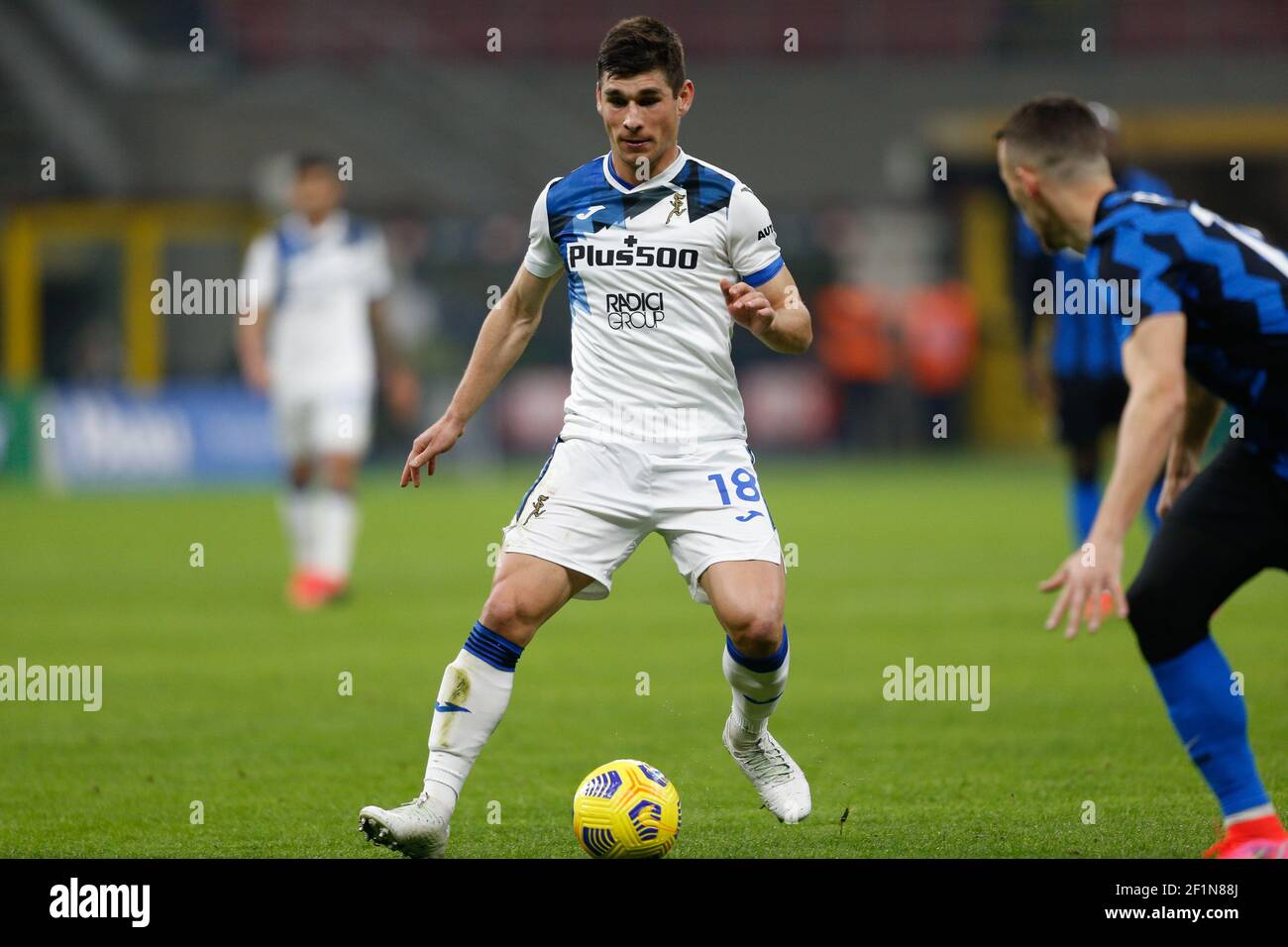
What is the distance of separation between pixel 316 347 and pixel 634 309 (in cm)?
690

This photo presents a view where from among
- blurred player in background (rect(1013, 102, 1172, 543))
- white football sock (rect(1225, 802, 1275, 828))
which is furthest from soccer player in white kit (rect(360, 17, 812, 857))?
blurred player in background (rect(1013, 102, 1172, 543))

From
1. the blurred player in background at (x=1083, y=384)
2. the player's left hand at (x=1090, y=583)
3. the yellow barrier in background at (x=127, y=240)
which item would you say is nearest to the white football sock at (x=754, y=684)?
the player's left hand at (x=1090, y=583)

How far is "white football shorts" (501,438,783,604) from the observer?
553cm

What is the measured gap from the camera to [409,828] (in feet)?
16.8

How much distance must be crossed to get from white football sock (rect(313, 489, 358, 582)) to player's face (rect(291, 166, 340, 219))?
1.78m

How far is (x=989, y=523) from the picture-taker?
16734mm

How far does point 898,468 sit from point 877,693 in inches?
664

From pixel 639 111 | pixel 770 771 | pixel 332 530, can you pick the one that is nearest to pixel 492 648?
pixel 770 771

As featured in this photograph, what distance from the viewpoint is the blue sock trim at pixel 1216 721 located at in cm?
488

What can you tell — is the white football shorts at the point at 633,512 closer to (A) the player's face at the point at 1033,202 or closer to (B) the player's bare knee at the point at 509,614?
(B) the player's bare knee at the point at 509,614

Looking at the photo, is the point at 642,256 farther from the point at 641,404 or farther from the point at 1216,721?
the point at 1216,721

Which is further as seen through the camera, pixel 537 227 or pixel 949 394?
pixel 949 394
